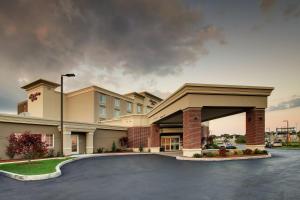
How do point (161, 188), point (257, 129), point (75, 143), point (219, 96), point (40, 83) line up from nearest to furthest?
point (161, 188)
point (219, 96)
point (257, 129)
point (75, 143)
point (40, 83)

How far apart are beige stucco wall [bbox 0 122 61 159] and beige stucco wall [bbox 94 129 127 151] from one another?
735 centimetres

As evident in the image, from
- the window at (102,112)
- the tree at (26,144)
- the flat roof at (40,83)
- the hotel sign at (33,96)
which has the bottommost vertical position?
the tree at (26,144)

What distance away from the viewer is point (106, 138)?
36469 millimetres

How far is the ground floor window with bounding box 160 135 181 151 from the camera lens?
41031 millimetres

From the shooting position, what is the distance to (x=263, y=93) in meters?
26.1

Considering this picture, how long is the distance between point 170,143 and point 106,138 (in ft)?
39.2

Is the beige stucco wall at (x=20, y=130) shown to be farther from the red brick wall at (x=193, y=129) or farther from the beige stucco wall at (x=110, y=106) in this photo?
the beige stucco wall at (x=110, y=106)

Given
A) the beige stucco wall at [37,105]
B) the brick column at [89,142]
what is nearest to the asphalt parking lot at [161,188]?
the brick column at [89,142]

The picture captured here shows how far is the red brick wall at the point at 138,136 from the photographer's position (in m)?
39.8

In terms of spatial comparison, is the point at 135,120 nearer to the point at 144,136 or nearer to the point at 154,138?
the point at 144,136

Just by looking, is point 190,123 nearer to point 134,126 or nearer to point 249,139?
point 249,139

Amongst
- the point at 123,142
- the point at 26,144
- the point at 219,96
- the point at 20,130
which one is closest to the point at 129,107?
the point at 123,142

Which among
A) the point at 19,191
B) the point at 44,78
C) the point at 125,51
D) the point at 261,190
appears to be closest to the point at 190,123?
the point at 125,51

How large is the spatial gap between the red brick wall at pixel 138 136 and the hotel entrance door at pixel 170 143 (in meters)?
3.04
